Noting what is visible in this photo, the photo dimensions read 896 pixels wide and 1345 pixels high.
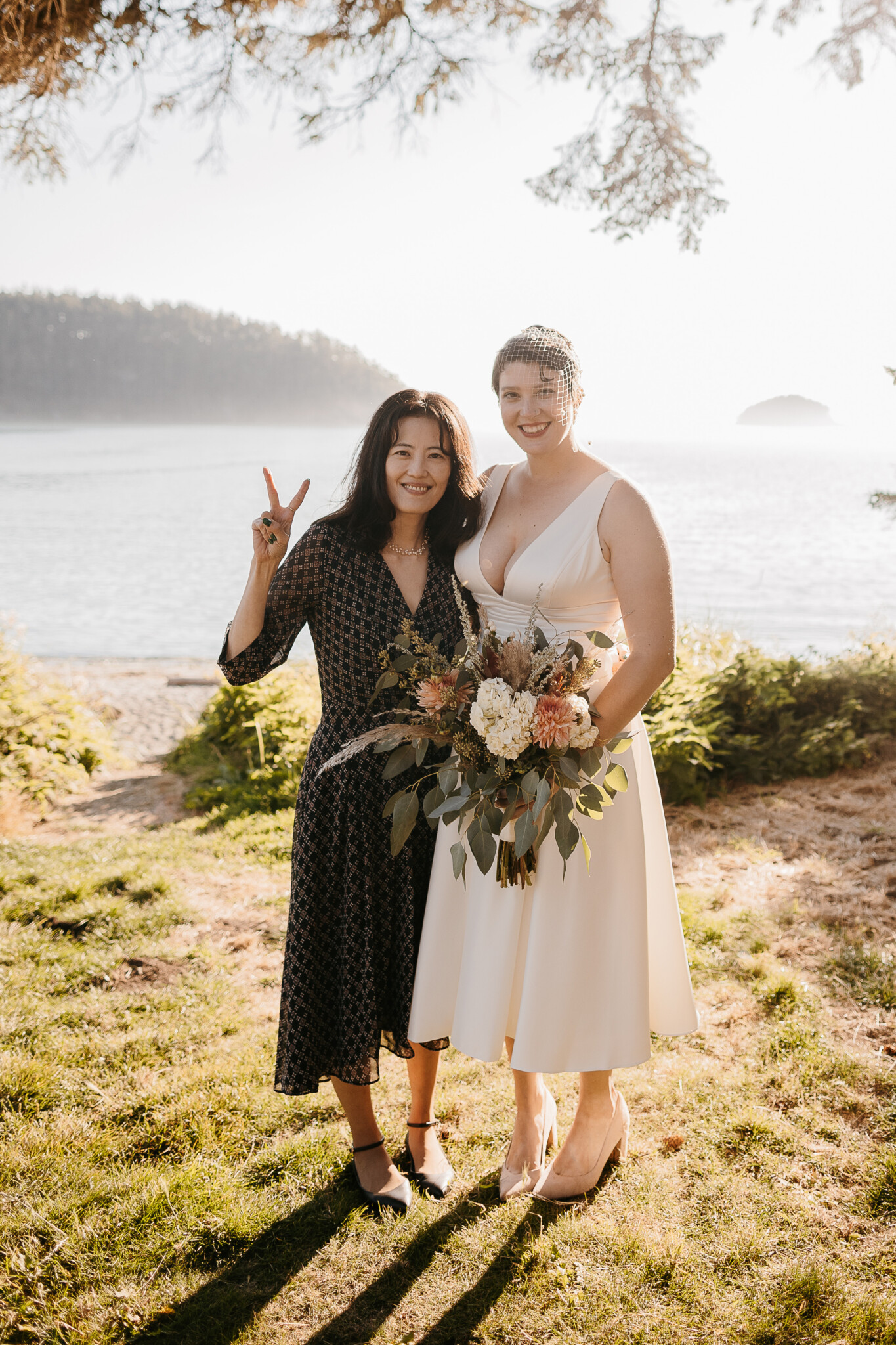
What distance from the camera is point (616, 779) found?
2.16 metres

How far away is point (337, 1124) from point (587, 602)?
2018mm

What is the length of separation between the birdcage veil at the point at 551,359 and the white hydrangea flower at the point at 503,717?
877 mm

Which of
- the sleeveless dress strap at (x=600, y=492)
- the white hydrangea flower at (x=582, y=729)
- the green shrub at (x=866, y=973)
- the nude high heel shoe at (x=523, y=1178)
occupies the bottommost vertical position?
the nude high heel shoe at (x=523, y=1178)

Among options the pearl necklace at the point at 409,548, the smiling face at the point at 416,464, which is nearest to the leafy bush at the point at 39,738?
the pearl necklace at the point at 409,548

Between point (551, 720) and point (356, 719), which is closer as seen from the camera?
point (551, 720)

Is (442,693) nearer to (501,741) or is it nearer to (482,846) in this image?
(501,741)

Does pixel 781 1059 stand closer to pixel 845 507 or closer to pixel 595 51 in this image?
pixel 595 51

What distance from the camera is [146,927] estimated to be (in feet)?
14.1

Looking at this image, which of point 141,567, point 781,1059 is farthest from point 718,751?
point 141,567

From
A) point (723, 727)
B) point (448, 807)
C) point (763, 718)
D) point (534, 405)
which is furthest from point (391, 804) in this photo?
point (763, 718)

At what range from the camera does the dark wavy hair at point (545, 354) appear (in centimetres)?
229

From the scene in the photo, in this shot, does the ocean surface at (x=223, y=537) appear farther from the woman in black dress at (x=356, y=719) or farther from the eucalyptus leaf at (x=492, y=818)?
the eucalyptus leaf at (x=492, y=818)

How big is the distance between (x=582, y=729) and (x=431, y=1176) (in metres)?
1.61

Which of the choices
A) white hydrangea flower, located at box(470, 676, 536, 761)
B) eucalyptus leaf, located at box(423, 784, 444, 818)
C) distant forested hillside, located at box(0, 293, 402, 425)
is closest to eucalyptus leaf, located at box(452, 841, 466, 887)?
eucalyptus leaf, located at box(423, 784, 444, 818)
